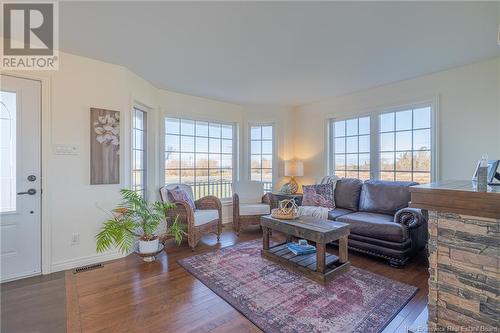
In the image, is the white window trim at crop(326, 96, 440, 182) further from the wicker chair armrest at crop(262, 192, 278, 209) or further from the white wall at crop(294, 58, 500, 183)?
the wicker chair armrest at crop(262, 192, 278, 209)

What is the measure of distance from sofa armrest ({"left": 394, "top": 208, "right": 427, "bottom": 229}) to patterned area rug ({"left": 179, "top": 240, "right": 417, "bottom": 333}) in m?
0.76

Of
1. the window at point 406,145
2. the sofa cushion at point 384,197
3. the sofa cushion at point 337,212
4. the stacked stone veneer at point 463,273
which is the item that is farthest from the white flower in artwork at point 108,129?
the window at point 406,145

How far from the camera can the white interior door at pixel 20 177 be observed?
2.50 metres

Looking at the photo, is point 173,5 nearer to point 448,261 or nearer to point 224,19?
point 224,19

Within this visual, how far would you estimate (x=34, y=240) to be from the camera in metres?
2.65

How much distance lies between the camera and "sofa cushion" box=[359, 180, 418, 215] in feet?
10.9

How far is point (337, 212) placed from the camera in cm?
362

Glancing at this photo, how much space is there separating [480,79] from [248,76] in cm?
296

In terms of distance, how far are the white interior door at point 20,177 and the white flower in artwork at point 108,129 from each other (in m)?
0.56

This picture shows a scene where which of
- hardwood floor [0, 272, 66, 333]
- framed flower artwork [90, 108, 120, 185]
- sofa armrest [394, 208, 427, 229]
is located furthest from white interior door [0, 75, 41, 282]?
sofa armrest [394, 208, 427, 229]

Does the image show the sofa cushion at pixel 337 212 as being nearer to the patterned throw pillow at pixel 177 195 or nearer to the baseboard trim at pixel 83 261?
the patterned throw pillow at pixel 177 195

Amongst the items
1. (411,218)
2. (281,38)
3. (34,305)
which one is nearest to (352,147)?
(411,218)

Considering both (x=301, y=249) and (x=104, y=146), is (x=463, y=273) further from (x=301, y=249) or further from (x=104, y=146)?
(x=104, y=146)

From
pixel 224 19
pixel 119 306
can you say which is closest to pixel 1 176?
pixel 119 306
